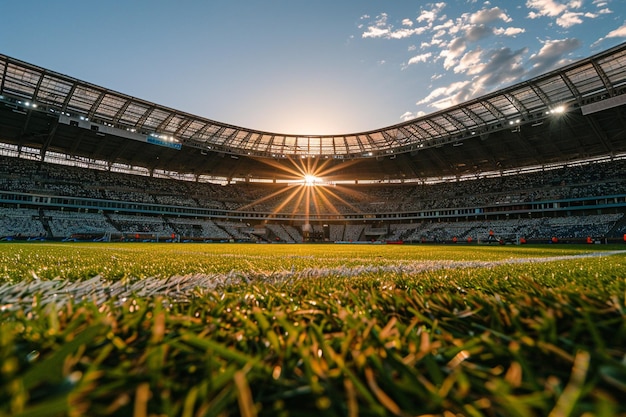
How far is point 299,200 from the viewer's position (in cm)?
6419

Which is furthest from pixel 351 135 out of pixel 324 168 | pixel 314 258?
pixel 314 258

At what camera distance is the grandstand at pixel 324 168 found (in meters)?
31.5

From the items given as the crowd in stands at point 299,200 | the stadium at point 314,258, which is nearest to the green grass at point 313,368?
the stadium at point 314,258

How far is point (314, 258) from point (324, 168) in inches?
1922

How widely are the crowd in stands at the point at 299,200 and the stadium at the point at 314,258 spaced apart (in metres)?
0.34

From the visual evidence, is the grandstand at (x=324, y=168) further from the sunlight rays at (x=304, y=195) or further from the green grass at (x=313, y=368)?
the green grass at (x=313, y=368)

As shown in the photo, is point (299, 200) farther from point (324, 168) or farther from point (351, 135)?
point (351, 135)

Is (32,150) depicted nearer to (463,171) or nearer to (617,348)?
(617,348)

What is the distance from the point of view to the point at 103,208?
4428cm

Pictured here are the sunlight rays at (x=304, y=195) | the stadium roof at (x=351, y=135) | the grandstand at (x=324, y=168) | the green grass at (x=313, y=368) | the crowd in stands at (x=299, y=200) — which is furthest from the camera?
the sunlight rays at (x=304, y=195)

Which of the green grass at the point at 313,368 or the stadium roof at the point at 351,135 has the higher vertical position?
the stadium roof at the point at 351,135

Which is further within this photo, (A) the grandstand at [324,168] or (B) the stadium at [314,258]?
(A) the grandstand at [324,168]

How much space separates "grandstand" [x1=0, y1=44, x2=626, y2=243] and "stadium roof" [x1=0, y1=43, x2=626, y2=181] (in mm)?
186

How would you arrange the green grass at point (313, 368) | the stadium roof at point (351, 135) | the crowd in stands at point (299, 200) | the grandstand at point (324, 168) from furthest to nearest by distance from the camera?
1. the crowd in stands at point (299, 200)
2. the grandstand at point (324, 168)
3. the stadium roof at point (351, 135)
4. the green grass at point (313, 368)
